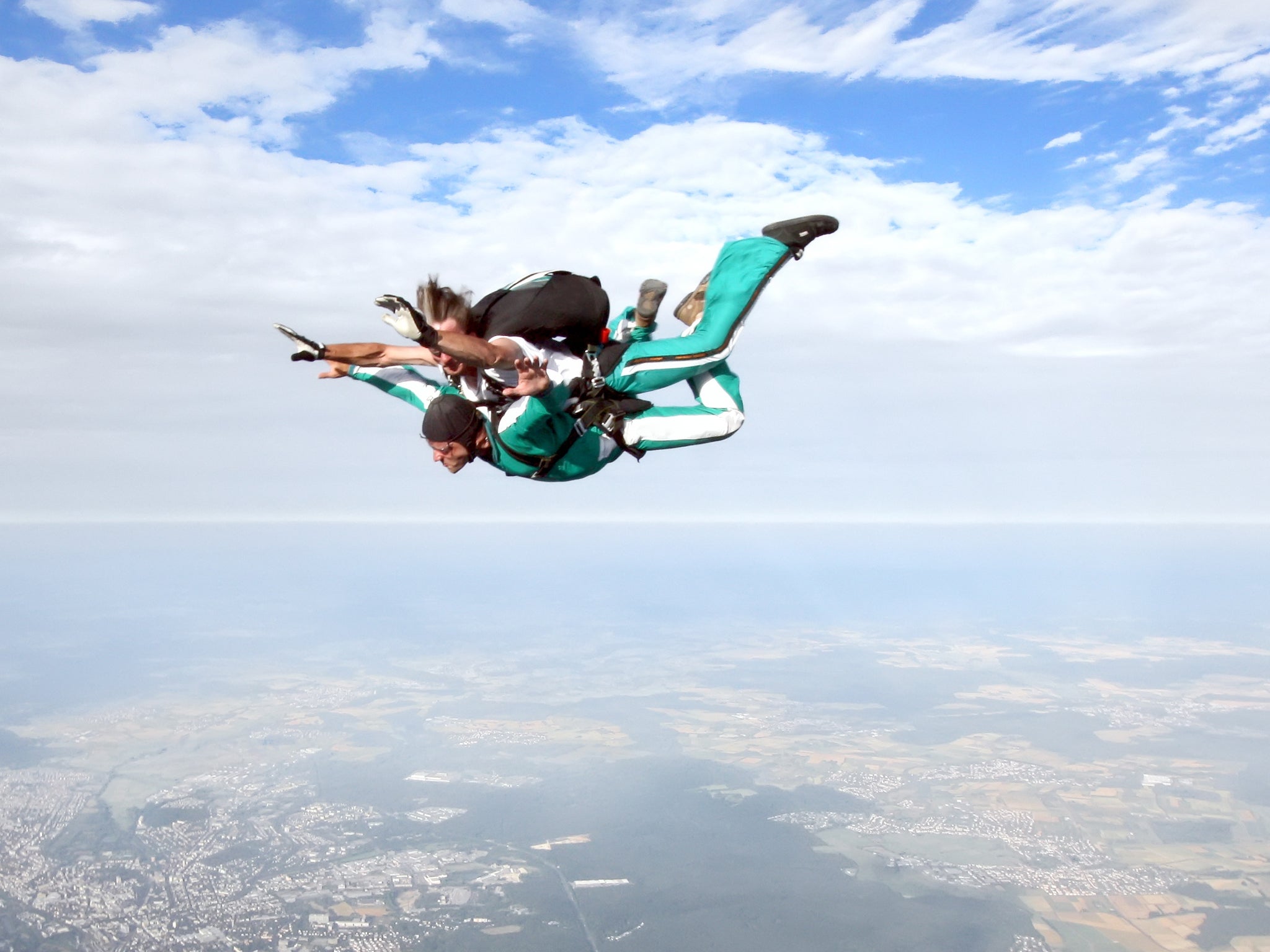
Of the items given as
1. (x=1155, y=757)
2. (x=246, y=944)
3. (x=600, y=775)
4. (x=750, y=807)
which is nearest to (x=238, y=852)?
(x=246, y=944)

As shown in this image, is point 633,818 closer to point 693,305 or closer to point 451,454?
point 693,305

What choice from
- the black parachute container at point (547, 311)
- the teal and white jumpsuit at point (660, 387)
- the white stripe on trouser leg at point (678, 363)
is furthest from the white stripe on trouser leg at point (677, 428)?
the black parachute container at point (547, 311)

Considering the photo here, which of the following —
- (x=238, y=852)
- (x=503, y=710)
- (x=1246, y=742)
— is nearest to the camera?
(x=238, y=852)

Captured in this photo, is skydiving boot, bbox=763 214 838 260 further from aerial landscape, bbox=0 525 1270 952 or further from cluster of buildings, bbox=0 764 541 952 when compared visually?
cluster of buildings, bbox=0 764 541 952

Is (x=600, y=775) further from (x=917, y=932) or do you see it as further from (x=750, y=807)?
(x=917, y=932)

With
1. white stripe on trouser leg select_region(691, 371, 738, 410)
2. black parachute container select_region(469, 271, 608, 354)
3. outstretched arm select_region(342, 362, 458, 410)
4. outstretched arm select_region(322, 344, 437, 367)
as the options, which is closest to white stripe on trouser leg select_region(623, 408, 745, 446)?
white stripe on trouser leg select_region(691, 371, 738, 410)

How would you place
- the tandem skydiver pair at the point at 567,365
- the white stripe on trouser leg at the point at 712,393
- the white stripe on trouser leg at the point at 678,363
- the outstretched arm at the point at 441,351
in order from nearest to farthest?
Result: the outstretched arm at the point at 441,351 < the tandem skydiver pair at the point at 567,365 < the white stripe on trouser leg at the point at 678,363 < the white stripe on trouser leg at the point at 712,393

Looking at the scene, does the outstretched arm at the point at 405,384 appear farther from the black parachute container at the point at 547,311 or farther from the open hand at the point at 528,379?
the open hand at the point at 528,379
